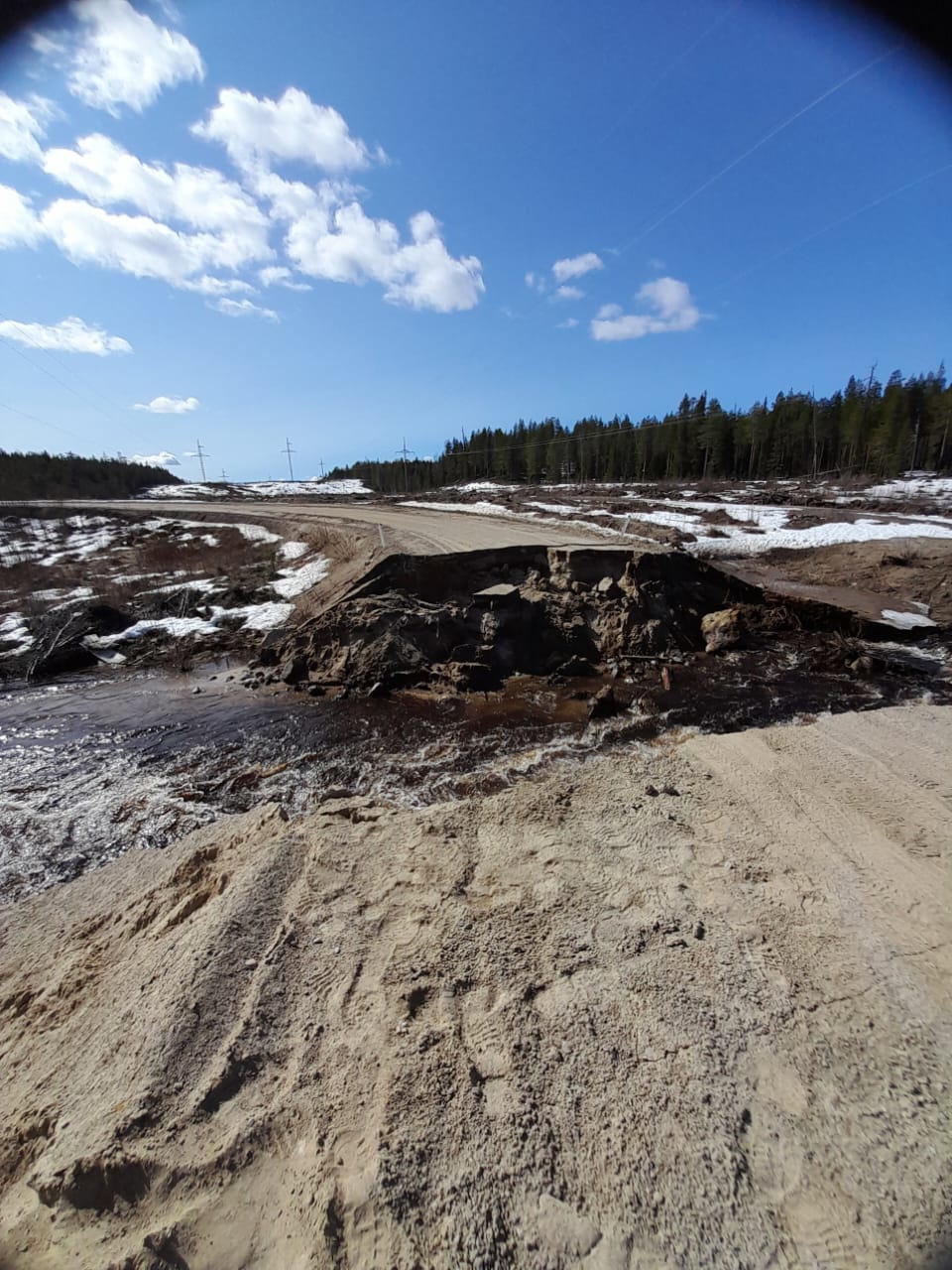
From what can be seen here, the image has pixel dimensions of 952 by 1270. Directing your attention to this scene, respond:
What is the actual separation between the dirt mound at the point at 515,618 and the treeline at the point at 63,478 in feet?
200

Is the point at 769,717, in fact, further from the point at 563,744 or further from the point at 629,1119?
the point at 629,1119

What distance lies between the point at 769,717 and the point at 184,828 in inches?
394

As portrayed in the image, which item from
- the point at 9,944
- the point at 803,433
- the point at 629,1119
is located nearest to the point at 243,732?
the point at 9,944

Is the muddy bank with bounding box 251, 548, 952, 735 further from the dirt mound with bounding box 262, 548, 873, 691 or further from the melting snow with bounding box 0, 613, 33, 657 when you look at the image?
the melting snow with bounding box 0, 613, 33, 657

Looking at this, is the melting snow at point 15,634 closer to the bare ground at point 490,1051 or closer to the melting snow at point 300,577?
the melting snow at point 300,577

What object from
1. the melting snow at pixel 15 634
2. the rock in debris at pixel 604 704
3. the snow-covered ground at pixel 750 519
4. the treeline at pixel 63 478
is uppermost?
the treeline at pixel 63 478

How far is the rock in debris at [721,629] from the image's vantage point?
12.8 meters

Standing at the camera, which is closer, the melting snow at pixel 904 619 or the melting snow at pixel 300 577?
the melting snow at pixel 904 619

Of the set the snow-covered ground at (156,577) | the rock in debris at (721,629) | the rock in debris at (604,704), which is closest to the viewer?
the rock in debris at (604,704)

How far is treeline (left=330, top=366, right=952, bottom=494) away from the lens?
6100cm

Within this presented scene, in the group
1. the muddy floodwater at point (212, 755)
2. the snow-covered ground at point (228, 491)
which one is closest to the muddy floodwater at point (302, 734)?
the muddy floodwater at point (212, 755)

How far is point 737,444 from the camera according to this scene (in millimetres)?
71875

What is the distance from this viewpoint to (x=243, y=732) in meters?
9.70

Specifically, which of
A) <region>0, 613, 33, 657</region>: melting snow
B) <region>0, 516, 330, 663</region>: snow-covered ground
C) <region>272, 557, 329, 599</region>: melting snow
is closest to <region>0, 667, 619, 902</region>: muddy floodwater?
<region>0, 613, 33, 657</region>: melting snow
